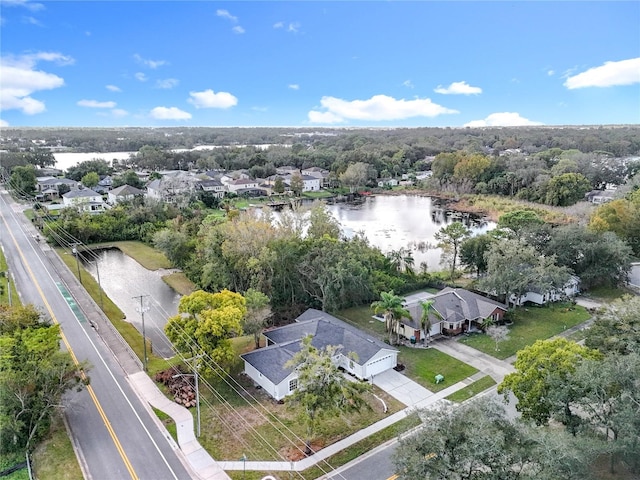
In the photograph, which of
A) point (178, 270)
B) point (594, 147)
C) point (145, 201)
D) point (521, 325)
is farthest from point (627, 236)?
point (594, 147)

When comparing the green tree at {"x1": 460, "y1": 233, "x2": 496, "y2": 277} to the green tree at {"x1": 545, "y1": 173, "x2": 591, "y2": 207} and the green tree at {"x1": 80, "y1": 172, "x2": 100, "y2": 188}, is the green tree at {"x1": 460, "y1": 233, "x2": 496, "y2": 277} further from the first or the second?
the green tree at {"x1": 80, "y1": 172, "x2": 100, "y2": 188}

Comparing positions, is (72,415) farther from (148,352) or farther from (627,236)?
(627,236)

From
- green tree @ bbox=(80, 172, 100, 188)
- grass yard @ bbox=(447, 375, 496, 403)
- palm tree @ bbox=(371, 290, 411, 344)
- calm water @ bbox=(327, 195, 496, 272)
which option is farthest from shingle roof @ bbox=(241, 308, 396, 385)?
green tree @ bbox=(80, 172, 100, 188)

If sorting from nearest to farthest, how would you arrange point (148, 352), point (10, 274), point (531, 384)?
1. point (531, 384)
2. point (148, 352)
3. point (10, 274)

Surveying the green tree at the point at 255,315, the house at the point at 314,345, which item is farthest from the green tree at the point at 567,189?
the green tree at the point at 255,315

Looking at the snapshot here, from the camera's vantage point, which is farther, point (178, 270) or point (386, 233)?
point (386, 233)

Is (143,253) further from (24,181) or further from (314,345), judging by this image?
(24,181)
